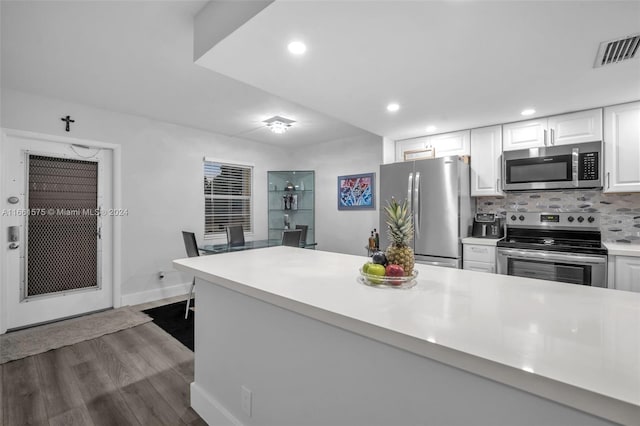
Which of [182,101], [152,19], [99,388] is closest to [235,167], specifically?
[182,101]

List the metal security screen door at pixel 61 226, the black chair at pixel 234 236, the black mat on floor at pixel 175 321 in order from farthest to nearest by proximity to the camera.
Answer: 1. the black chair at pixel 234 236
2. the metal security screen door at pixel 61 226
3. the black mat on floor at pixel 175 321

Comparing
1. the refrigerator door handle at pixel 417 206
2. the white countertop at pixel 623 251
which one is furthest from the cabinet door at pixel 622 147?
the refrigerator door handle at pixel 417 206

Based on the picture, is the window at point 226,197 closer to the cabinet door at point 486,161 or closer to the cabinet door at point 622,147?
the cabinet door at point 486,161

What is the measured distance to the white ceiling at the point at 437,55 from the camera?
154 cm

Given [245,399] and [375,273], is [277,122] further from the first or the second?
[245,399]

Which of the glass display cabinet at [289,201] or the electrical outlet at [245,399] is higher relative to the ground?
the glass display cabinet at [289,201]

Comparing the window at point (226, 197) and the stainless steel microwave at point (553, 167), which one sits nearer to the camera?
the stainless steel microwave at point (553, 167)

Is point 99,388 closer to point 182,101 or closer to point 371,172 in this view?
point 182,101

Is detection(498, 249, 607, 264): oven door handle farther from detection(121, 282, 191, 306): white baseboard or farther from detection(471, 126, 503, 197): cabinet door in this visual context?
detection(121, 282, 191, 306): white baseboard

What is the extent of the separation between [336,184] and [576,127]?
10.7 feet

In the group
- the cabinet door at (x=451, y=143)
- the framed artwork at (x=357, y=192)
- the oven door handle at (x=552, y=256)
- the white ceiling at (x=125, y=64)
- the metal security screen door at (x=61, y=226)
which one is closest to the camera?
the white ceiling at (x=125, y=64)

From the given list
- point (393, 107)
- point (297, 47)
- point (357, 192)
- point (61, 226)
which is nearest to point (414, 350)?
point (297, 47)

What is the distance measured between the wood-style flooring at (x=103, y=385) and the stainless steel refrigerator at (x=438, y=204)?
8.77ft

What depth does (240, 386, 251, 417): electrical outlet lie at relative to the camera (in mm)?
1529
